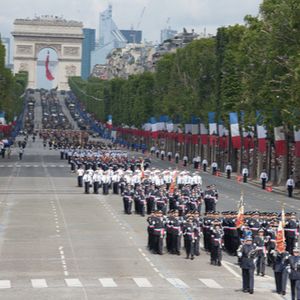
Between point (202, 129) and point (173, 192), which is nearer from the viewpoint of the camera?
point (173, 192)

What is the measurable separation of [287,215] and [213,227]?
13.2 feet

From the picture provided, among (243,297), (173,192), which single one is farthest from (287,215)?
Answer: (173,192)

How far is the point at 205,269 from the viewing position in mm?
40781

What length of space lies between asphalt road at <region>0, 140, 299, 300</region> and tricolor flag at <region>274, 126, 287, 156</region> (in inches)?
641

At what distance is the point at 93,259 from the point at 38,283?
610 centimetres

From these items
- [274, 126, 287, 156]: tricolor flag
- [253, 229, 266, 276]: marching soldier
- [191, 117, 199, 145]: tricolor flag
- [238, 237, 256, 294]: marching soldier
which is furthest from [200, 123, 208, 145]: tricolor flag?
[238, 237, 256, 294]: marching soldier

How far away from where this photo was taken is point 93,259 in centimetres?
4284

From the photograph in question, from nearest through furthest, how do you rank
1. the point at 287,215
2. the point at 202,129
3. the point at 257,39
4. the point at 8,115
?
the point at 287,215 → the point at 257,39 → the point at 202,129 → the point at 8,115

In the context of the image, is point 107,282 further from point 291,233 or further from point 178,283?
point 291,233

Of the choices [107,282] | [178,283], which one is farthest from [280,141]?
[107,282]

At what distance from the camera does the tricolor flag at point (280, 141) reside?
91.2 metres

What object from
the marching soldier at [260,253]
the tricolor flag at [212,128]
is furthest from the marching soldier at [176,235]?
the tricolor flag at [212,128]

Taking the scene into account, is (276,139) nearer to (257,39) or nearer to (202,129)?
(257,39)

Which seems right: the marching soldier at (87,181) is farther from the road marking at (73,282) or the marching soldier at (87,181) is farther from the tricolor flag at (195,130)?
the tricolor flag at (195,130)
